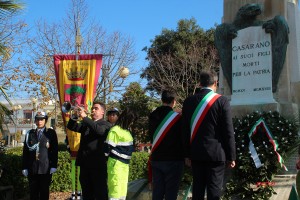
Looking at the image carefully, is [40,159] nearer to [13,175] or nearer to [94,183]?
[94,183]

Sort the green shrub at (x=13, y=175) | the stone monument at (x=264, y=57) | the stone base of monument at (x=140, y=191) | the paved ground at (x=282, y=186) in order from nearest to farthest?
1. the paved ground at (x=282, y=186)
2. the stone base of monument at (x=140, y=191)
3. the stone monument at (x=264, y=57)
4. the green shrub at (x=13, y=175)

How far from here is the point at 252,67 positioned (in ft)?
26.7

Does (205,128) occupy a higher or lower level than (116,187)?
higher

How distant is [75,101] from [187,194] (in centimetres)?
360

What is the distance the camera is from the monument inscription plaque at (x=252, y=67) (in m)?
7.95

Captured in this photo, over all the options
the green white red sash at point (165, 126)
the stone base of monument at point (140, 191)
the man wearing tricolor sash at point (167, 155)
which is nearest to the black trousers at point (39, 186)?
A: the stone base of monument at point (140, 191)

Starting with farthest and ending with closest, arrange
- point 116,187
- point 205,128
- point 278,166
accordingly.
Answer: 1. point 278,166
2. point 116,187
3. point 205,128

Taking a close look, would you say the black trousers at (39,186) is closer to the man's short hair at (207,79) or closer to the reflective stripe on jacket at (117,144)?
the reflective stripe on jacket at (117,144)

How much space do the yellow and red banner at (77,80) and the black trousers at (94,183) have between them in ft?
8.88

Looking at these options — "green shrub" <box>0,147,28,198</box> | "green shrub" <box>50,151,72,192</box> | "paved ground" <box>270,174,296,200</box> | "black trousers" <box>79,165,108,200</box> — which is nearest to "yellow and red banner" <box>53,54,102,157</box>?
"green shrub" <box>0,147,28,198</box>

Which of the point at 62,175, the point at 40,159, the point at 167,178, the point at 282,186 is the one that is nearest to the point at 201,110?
the point at 167,178

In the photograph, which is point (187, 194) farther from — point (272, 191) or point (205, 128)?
point (205, 128)

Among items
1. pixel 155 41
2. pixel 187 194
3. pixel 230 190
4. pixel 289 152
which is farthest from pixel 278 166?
pixel 155 41

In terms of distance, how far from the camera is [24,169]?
7340 millimetres
